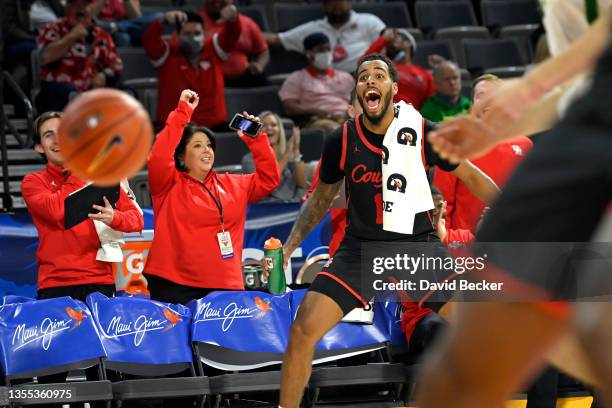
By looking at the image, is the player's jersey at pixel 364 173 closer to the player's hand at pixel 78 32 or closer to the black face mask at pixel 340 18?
the player's hand at pixel 78 32

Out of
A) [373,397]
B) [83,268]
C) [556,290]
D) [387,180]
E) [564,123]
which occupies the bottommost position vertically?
[373,397]

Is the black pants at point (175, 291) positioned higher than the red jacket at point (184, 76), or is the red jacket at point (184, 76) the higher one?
the red jacket at point (184, 76)

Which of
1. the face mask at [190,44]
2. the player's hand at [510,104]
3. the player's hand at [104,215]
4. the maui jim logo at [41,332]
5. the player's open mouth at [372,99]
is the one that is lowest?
Result: the maui jim logo at [41,332]

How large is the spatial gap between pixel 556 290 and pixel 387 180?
3.75m

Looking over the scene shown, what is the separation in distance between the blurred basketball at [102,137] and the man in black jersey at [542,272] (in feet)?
7.38

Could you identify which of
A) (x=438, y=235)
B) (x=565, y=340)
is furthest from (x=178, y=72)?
(x=565, y=340)

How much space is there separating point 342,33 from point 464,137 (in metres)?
8.89

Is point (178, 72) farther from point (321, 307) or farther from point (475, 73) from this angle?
point (321, 307)

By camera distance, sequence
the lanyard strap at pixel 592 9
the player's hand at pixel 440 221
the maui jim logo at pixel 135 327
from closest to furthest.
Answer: the lanyard strap at pixel 592 9 < the maui jim logo at pixel 135 327 < the player's hand at pixel 440 221

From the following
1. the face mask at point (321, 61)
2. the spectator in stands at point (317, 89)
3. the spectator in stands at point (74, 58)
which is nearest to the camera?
the spectator in stands at point (74, 58)

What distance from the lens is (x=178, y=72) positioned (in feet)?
34.4

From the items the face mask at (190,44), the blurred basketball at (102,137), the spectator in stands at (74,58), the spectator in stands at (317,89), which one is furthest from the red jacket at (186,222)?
the spectator in stands at (317,89)

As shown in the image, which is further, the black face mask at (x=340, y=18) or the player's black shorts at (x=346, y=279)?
the black face mask at (x=340, y=18)

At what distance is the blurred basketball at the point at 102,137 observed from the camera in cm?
451
